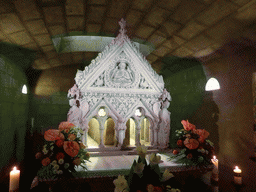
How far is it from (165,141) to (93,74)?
167cm

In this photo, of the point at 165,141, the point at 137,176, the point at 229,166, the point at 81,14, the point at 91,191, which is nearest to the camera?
the point at 137,176

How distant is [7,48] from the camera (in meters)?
3.49

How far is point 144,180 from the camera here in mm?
1297

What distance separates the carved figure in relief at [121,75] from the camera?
9.91ft

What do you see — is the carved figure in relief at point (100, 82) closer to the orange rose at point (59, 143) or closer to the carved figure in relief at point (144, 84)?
the carved figure in relief at point (144, 84)

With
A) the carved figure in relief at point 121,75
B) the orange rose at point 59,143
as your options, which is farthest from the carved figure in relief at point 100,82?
the orange rose at point 59,143

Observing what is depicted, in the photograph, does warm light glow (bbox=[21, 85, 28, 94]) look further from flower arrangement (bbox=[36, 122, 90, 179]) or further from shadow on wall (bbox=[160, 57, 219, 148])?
shadow on wall (bbox=[160, 57, 219, 148])

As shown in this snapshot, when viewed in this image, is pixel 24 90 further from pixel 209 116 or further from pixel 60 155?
pixel 209 116

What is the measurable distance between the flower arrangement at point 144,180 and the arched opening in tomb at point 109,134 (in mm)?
1842

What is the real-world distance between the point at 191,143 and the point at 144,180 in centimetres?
154

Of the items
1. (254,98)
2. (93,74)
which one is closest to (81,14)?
(93,74)

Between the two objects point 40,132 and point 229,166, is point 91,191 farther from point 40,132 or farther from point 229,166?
point 40,132

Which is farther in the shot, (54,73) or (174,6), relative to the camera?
(54,73)

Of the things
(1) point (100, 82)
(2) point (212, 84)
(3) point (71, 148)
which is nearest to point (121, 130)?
(1) point (100, 82)
